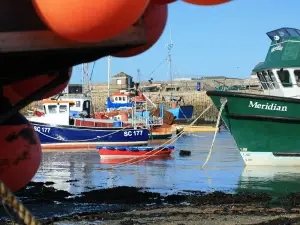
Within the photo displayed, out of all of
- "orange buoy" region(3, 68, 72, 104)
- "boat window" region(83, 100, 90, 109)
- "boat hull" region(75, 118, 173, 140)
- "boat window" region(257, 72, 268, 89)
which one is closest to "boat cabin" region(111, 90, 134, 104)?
"boat hull" region(75, 118, 173, 140)

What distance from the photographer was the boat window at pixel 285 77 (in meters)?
16.9

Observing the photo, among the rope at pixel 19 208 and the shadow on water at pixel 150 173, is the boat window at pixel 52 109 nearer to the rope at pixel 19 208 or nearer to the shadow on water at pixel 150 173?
the shadow on water at pixel 150 173

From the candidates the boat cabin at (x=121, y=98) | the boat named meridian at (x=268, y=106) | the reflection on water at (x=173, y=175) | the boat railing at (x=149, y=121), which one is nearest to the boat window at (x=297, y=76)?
the boat named meridian at (x=268, y=106)

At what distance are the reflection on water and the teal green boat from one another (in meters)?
0.45

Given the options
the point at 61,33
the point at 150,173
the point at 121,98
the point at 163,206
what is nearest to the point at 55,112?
the point at 150,173

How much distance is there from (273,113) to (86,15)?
1323cm

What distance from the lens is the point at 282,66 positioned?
16953 mm

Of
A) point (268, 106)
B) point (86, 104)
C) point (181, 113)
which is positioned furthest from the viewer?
point (181, 113)

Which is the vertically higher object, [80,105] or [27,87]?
[27,87]

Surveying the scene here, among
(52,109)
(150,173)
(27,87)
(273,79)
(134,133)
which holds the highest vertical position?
(273,79)

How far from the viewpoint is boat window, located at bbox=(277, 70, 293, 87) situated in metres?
16.9

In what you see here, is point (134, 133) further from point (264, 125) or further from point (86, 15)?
point (86, 15)

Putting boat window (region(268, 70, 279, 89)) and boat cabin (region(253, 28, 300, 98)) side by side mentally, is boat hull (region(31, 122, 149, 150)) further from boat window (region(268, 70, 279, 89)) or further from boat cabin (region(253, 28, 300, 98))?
boat window (region(268, 70, 279, 89))

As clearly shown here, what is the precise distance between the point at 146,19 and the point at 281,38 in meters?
14.3
